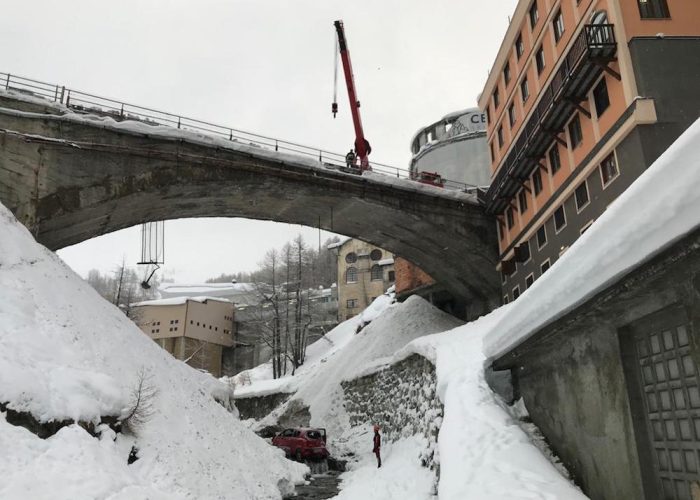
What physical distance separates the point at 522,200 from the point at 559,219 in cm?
510

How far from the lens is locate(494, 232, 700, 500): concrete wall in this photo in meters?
5.52

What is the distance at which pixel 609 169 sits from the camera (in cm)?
2092

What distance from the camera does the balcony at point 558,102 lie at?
20.1 meters

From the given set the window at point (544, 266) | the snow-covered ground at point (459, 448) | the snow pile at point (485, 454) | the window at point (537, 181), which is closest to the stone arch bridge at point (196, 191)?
the window at point (537, 181)

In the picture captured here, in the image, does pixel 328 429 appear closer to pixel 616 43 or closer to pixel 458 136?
pixel 616 43

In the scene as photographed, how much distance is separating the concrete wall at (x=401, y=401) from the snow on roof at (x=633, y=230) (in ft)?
26.9

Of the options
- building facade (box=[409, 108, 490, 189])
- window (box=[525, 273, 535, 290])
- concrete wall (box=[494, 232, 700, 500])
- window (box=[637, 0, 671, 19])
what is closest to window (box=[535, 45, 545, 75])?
window (box=[637, 0, 671, 19])

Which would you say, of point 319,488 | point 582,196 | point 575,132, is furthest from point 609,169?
point 319,488

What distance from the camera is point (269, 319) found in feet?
195

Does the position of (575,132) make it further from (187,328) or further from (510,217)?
(187,328)

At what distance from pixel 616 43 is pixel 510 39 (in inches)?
463

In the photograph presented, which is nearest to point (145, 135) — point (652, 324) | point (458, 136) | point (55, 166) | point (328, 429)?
point (55, 166)

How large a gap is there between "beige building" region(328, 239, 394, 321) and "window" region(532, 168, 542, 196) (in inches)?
1805

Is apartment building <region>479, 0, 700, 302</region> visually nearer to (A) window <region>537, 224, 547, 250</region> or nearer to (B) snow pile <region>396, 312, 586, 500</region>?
(A) window <region>537, 224, 547, 250</region>
